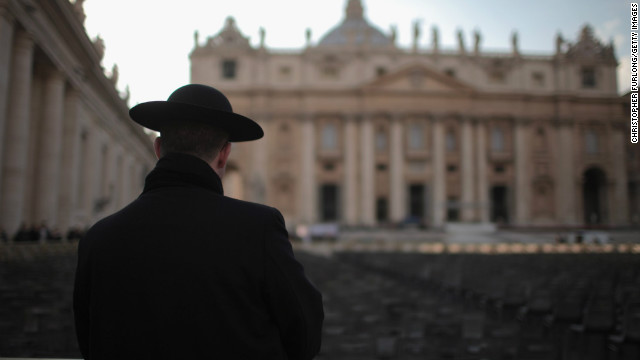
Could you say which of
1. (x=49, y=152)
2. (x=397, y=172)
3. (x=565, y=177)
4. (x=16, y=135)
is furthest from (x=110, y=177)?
(x=565, y=177)

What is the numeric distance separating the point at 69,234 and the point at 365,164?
39645mm

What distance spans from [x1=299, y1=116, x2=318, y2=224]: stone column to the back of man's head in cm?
5218

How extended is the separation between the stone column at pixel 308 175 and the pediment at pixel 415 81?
829 cm

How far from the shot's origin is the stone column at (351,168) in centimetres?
5544

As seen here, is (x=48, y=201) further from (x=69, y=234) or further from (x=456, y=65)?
(x=456, y=65)

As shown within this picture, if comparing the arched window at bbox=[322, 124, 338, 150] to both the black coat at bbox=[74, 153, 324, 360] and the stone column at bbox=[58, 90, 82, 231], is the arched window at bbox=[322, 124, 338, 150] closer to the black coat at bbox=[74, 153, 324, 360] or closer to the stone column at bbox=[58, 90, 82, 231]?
the stone column at bbox=[58, 90, 82, 231]

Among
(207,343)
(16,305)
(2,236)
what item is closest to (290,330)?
(207,343)

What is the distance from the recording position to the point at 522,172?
58156 mm

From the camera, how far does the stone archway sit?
59.6 m

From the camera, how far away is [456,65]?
59969 millimetres

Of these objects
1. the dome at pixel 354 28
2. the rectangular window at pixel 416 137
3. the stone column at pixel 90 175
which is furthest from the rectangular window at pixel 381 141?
the stone column at pixel 90 175

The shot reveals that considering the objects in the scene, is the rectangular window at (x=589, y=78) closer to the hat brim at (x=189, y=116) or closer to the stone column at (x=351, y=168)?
the stone column at (x=351, y=168)

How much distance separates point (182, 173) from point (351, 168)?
178 ft

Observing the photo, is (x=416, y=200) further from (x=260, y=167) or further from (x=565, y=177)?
(x=260, y=167)
